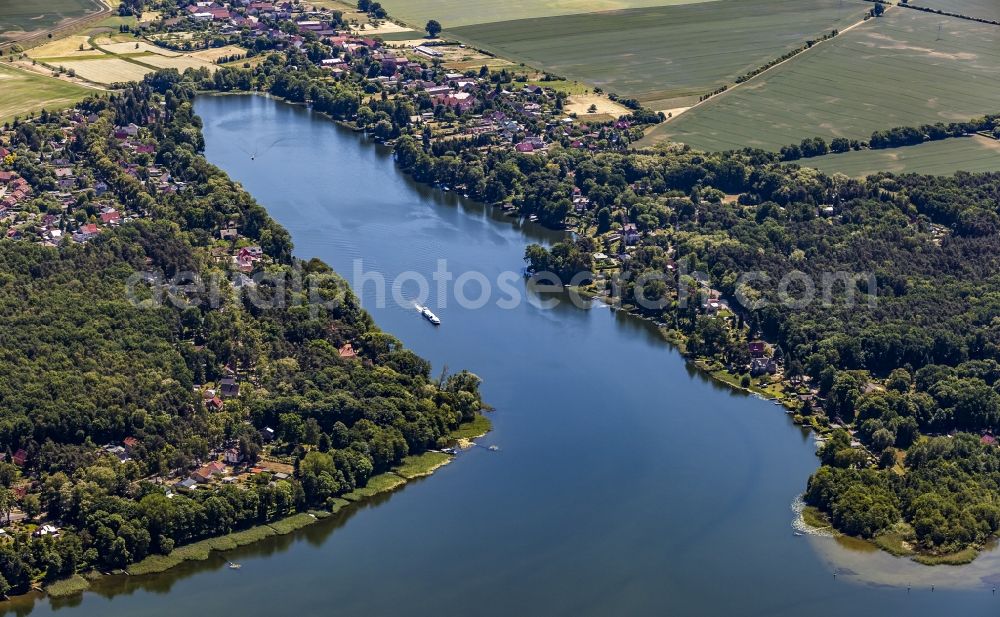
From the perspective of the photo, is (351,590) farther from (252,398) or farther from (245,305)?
(245,305)

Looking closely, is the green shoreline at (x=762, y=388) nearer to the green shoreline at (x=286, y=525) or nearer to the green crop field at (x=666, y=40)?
the green shoreline at (x=286, y=525)

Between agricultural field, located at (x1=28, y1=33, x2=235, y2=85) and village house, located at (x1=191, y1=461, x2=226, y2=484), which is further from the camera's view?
agricultural field, located at (x1=28, y1=33, x2=235, y2=85)

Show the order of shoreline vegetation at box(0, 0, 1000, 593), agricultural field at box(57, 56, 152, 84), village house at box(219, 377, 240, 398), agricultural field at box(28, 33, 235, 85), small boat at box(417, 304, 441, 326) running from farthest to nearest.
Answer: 1. agricultural field at box(28, 33, 235, 85)
2. agricultural field at box(57, 56, 152, 84)
3. small boat at box(417, 304, 441, 326)
4. village house at box(219, 377, 240, 398)
5. shoreline vegetation at box(0, 0, 1000, 593)

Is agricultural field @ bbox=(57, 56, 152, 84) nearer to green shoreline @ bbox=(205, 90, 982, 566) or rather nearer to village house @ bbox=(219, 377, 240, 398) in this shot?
green shoreline @ bbox=(205, 90, 982, 566)

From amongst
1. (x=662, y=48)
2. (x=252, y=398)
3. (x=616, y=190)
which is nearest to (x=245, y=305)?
(x=252, y=398)

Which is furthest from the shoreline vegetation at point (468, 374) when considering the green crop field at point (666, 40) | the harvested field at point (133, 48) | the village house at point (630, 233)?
the harvested field at point (133, 48)

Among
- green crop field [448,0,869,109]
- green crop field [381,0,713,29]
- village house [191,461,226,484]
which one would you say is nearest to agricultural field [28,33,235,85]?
green crop field [381,0,713,29]

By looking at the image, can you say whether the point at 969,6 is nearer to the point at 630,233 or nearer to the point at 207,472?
the point at 630,233
